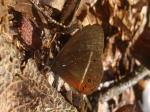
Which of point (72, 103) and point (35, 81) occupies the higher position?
point (35, 81)

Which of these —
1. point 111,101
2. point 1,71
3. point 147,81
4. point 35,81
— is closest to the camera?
point 1,71

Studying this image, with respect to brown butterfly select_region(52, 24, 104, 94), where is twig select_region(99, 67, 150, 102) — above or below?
below

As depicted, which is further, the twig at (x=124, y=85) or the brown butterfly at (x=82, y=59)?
the twig at (x=124, y=85)

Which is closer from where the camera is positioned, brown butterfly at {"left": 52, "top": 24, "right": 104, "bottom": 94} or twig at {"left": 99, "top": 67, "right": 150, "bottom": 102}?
brown butterfly at {"left": 52, "top": 24, "right": 104, "bottom": 94}

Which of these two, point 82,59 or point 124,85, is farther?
point 124,85

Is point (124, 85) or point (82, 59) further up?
point (82, 59)

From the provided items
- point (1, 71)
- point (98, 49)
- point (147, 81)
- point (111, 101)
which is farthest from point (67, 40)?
point (147, 81)

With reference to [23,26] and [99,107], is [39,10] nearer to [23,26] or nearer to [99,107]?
[23,26]

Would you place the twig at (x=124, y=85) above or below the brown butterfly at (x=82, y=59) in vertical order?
below
